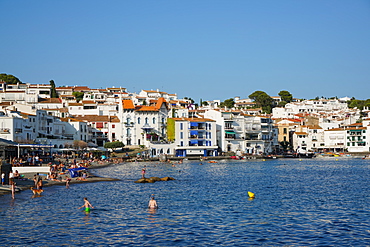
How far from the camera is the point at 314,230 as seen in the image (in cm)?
2664

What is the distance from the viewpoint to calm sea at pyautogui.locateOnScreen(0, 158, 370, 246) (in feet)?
80.7

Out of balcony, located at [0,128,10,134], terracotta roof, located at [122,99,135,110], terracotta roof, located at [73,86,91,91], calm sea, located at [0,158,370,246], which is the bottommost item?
calm sea, located at [0,158,370,246]

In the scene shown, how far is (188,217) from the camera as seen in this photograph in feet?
101

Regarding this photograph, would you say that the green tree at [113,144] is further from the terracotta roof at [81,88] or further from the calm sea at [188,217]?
the terracotta roof at [81,88]

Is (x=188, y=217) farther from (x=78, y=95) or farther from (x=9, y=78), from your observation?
(x=9, y=78)

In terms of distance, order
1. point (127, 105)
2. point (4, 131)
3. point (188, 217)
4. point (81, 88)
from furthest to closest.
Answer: point (81, 88), point (127, 105), point (4, 131), point (188, 217)

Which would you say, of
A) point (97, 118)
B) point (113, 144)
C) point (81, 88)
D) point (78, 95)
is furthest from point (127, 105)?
point (81, 88)

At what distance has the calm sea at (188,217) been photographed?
80.7 feet

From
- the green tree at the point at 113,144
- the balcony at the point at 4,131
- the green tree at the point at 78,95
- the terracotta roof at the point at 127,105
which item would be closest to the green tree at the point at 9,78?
Result: the green tree at the point at 78,95

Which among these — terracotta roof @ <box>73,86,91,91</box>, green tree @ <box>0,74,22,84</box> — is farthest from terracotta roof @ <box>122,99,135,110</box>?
green tree @ <box>0,74,22,84</box>

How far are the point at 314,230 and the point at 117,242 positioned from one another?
10.9m

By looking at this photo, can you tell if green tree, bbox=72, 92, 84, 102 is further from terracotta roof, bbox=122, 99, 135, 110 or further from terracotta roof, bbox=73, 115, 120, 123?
terracotta roof, bbox=122, 99, 135, 110

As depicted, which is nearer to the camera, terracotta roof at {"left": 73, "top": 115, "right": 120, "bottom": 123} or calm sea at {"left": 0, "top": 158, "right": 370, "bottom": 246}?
calm sea at {"left": 0, "top": 158, "right": 370, "bottom": 246}

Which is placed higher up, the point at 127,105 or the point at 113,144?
the point at 127,105
